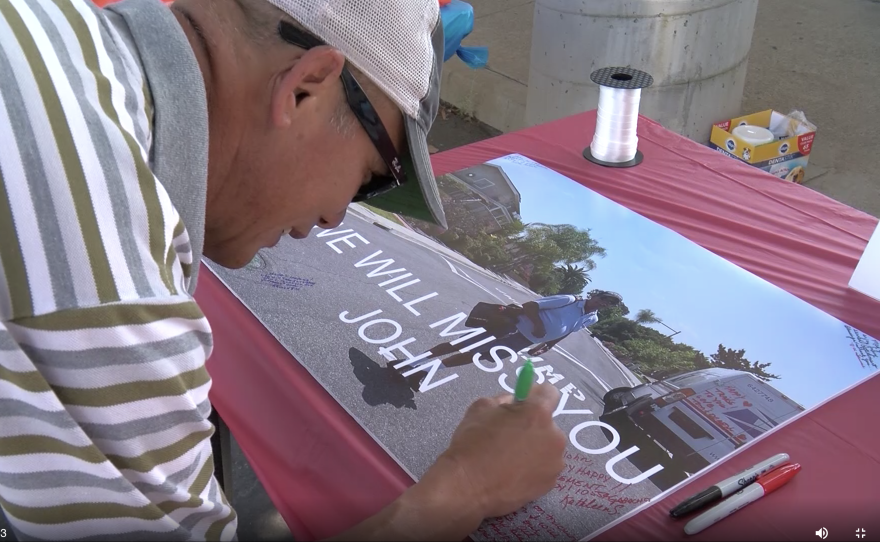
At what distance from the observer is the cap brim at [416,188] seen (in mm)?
784

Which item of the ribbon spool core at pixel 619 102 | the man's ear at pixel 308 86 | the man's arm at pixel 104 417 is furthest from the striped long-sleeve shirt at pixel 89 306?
the ribbon spool core at pixel 619 102

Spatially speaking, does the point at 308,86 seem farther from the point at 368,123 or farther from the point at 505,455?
the point at 505,455

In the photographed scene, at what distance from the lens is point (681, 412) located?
2.69 ft

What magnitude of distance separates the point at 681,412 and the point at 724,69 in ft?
6.40

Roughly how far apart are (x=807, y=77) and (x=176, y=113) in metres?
3.71

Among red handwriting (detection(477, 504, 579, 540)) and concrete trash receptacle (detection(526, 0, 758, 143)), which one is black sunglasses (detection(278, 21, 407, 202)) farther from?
concrete trash receptacle (detection(526, 0, 758, 143))

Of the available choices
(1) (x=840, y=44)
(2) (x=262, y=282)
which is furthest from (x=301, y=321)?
(1) (x=840, y=44)

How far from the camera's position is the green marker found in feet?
2.58

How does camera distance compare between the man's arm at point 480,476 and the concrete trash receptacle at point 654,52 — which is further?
the concrete trash receptacle at point 654,52

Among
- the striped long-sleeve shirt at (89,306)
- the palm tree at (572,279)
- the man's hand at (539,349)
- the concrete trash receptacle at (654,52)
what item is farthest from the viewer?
the concrete trash receptacle at (654,52)

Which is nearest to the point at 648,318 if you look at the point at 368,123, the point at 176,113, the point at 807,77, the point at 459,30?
the point at 368,123

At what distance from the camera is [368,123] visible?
0.73 m

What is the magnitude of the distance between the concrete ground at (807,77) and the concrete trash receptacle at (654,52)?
2.10 ft

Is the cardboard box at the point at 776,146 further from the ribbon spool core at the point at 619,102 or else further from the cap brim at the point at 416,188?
the cap brim at the point at 416,188
